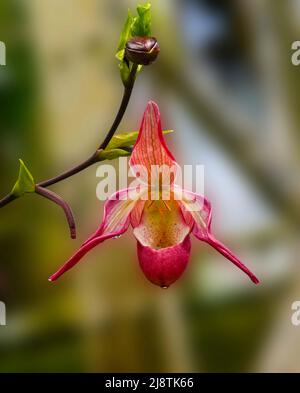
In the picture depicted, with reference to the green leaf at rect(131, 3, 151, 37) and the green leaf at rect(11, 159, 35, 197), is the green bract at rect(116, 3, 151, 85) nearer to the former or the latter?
the green leaf at rect(131, 3, 151, 37)

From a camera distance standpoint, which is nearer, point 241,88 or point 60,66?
point 60,66

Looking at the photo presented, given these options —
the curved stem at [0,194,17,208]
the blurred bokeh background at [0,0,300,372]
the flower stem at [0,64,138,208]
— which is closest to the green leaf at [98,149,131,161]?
the flower stem at [0,64,138,208]

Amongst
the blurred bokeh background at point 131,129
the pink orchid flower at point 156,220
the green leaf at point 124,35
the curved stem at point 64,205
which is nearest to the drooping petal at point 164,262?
the pink orchid flower at point 156,220

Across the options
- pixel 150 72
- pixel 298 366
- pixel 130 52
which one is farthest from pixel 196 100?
pixel 130 52

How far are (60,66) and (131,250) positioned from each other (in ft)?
1.71

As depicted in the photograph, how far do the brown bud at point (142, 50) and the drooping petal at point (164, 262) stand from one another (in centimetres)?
A: 22

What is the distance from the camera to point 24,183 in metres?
0.73

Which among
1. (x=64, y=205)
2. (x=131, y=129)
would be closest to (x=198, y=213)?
(x=64, y=205)

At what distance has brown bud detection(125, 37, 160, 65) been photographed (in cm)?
63

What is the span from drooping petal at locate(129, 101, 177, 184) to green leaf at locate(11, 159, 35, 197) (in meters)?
0.11

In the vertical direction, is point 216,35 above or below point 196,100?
above

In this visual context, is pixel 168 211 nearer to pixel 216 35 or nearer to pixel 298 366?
pixel 298 366

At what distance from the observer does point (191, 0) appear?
1.87 meters

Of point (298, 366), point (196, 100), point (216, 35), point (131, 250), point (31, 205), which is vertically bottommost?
point (298, 366)
